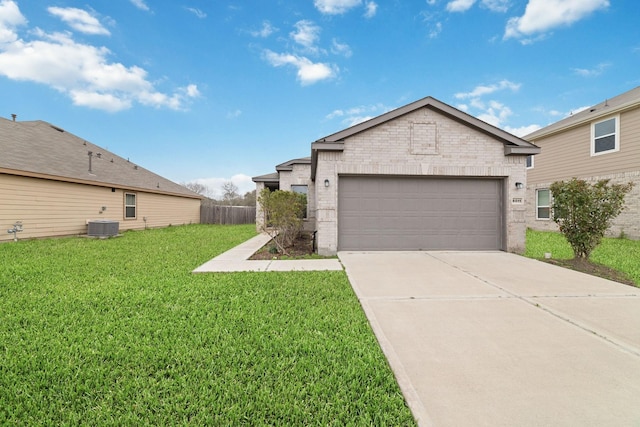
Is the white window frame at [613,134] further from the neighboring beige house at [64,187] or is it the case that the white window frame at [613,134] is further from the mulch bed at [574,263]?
the neighboring beige house at [64,187]

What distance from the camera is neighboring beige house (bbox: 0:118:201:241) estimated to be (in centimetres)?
933

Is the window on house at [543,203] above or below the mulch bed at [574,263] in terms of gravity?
above

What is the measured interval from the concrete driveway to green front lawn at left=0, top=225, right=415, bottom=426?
314mm

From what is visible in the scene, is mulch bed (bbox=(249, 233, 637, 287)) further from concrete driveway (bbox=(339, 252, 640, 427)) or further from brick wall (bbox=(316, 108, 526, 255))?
brick wall (bbox=(316, 108, 526, 255))

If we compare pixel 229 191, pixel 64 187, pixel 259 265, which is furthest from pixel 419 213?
pixel 229 191

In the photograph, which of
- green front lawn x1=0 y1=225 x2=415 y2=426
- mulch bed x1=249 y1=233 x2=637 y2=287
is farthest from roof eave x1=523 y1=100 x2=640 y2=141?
green front lawn x1=0 y1=225 x2=415 y2=426

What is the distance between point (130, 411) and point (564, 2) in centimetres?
1593

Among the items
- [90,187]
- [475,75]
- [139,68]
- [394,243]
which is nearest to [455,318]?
[394,243]

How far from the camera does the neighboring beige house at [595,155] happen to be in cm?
1038

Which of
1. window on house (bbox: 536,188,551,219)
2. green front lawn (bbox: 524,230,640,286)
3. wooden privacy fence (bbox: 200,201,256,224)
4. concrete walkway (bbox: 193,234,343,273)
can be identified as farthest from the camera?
wooden privacy fence (bbox: 200,201,256,224)

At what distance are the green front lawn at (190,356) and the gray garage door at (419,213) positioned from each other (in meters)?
3.55

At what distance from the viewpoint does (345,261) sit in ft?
21.4

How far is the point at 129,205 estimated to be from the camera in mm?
14258

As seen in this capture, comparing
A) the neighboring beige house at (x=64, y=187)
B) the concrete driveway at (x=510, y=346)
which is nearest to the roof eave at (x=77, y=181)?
the neighboring beige house at (x=64, y=187)
